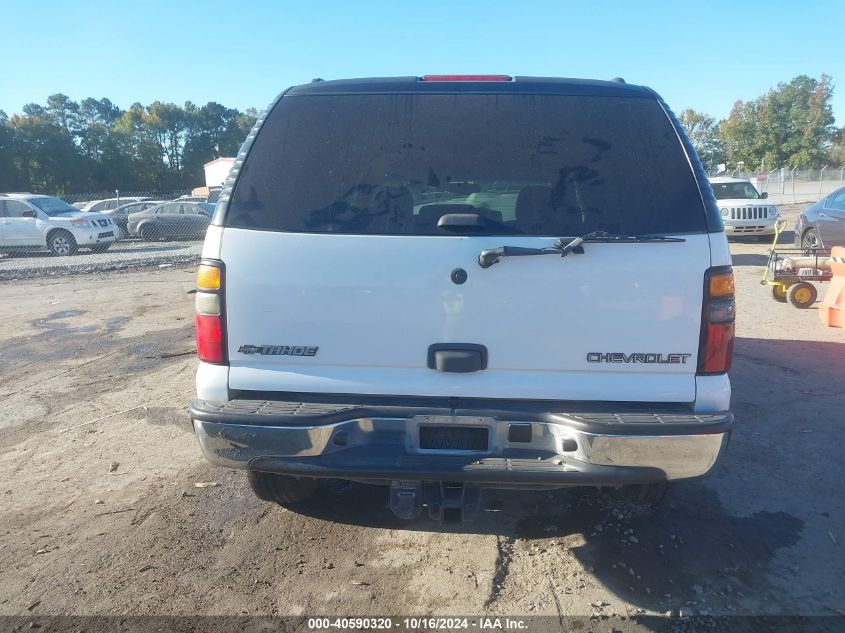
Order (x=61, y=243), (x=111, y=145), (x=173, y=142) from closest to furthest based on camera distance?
(x=61, y=243), (x=111, y=145), (x=173, y=142)

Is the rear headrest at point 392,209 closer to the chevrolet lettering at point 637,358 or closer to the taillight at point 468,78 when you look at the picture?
the taillight at point 468,78

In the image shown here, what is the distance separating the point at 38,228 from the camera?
17.6 meters

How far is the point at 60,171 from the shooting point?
180 feet

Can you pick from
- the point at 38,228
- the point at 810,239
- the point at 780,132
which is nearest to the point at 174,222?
the point at 38,228

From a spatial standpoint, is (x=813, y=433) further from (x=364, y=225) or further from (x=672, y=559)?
(x=364, y=225)

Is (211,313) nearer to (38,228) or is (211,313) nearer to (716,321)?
(716,321)

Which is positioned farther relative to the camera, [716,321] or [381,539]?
[381,539]

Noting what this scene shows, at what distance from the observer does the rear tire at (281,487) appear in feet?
11.0

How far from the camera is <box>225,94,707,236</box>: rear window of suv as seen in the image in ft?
8.89

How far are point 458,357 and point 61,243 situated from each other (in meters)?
18.2

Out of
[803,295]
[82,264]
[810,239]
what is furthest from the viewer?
[82,264]

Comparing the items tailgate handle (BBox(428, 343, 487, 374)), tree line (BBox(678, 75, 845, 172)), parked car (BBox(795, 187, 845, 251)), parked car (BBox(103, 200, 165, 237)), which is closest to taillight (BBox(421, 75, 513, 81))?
tailgate handle (BBox(428, 343, 487, 374))

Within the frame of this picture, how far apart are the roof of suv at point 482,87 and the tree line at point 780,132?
51.6 m

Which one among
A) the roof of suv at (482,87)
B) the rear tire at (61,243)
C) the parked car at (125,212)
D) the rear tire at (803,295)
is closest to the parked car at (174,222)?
the parked car at (125,212)
